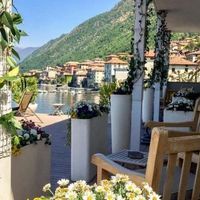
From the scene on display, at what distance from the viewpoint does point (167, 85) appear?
9883 mm

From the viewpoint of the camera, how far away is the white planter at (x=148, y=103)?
25.7ft

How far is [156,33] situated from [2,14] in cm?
644

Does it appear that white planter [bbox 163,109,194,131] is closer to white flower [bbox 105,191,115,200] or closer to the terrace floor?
the terrace floor

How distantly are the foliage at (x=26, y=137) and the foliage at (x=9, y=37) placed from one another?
2.03ft

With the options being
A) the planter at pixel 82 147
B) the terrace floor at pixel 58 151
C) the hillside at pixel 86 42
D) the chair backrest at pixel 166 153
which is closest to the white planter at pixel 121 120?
the terrace floor at pixel 58 151

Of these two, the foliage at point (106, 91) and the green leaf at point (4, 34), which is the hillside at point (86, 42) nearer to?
the foliage at point (106, 91)

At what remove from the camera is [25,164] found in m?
2.57

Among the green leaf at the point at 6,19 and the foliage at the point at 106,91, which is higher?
the green leaf at the point at 6,19

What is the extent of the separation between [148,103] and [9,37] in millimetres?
6245

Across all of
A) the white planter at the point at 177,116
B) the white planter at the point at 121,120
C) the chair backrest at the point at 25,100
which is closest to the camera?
the white planter at the point at 121,120

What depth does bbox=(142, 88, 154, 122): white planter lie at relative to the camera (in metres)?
7.82

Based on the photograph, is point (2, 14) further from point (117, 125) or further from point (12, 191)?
point (117, 125)

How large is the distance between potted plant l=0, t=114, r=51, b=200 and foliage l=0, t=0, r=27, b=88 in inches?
14.0

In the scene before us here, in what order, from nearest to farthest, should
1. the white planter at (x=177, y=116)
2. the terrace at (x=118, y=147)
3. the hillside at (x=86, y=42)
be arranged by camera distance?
1. the terrace at (x=118, y=147)
2. the white planter at (x=177, y=116)
3. the hillside at (x=86, y=42)
